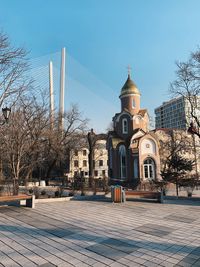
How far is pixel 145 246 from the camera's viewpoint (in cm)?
649

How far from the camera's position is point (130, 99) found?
33531 mm

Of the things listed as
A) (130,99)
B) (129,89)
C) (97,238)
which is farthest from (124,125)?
(97,238)

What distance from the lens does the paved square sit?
558 cm

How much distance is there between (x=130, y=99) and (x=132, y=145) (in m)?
6.52

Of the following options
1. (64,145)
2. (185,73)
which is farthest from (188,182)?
(64,145)

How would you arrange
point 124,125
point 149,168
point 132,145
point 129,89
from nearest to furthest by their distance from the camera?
point 149,168, point 132,145, point 124,125, point 129,89

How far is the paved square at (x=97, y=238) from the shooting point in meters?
5.58

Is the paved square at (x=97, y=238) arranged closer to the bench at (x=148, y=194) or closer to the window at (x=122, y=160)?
the bench at (x=148, y=194)

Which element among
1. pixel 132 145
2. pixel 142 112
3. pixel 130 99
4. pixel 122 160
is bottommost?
pixel 122 160

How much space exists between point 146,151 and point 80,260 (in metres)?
25.5

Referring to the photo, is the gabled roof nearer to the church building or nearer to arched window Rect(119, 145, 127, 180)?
the church building

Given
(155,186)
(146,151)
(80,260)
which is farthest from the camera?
(146,151)

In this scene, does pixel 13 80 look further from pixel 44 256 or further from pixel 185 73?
pixel 185 73

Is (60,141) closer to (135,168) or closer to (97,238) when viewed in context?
(135,168)
